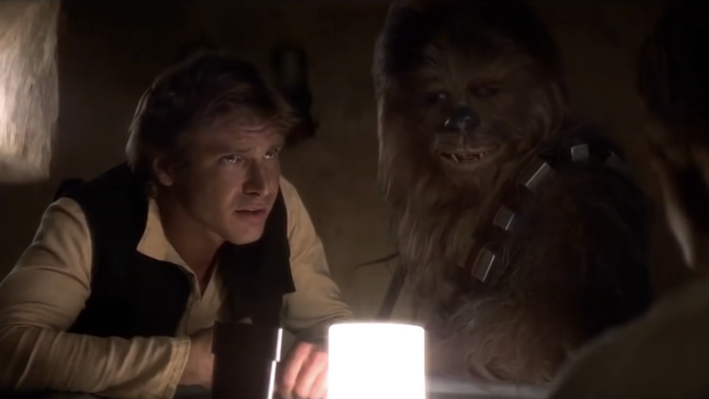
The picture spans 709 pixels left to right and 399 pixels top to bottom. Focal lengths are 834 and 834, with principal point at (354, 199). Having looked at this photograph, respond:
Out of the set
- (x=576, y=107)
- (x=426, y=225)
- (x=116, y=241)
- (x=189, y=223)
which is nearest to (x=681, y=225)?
(x=576, y=107)

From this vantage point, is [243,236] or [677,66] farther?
Result: [243,236]

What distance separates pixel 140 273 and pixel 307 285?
0.31 meters

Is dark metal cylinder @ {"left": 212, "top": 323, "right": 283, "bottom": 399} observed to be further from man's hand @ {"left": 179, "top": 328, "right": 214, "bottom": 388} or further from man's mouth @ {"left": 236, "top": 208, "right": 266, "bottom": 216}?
man's mouth @ {"left": 236, "top": 208, "right": 266, "bottom": 216}

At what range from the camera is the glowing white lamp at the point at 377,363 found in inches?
51.6

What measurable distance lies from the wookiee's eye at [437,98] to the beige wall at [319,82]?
0.11 metres

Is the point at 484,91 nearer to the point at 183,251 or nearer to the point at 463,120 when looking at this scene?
the point at 463,120

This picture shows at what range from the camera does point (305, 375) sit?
148cm

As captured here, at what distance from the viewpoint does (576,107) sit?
58.5 inches

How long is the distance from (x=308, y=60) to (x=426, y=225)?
386mm

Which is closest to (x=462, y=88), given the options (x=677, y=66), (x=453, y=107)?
(x=453, y=107)

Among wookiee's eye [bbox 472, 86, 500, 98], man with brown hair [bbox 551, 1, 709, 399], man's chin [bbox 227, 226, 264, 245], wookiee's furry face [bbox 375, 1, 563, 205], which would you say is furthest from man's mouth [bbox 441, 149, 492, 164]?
man's chin [bbox 227, 226, 264, 245]

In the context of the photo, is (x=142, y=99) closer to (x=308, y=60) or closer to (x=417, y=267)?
(x=308, y=60)

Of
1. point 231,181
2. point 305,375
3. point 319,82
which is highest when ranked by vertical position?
point 319,82

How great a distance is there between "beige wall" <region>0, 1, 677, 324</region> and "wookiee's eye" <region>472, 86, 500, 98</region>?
0.45 ft
